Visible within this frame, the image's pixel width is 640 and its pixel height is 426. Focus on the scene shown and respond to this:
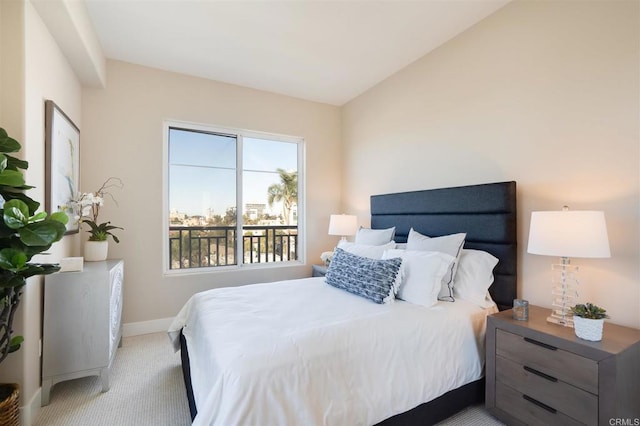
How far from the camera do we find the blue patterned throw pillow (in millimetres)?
2023

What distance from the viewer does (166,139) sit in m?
3.32

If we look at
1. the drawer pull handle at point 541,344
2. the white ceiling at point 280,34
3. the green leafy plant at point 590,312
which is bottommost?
the drawer pull handle at point 541,344

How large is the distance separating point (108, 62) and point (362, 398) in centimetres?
378

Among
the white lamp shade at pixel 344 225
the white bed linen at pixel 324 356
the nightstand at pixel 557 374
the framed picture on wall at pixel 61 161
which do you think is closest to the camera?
the white bed linen at pixel 324 356

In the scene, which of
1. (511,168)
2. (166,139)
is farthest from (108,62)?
(511,168)

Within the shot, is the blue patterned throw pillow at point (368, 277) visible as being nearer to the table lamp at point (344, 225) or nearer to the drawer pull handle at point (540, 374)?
the drawer pull handle at point (540, 374)

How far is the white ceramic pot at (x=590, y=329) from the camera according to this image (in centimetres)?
145

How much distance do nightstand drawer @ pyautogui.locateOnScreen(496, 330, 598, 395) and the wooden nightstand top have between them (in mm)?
42

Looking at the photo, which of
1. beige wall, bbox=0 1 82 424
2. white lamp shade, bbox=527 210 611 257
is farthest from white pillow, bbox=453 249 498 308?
beige wall, bbox=0 1 82 424

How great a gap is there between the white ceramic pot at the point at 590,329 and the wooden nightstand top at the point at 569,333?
0.08 ft

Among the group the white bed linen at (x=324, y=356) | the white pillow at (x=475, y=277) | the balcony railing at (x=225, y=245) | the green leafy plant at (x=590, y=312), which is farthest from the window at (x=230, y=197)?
the green leafy plant at (x=590, y=312)

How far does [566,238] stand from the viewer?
1.59 meters

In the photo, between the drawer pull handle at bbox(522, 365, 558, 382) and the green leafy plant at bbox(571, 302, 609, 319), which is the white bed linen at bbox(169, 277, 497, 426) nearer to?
the drawer pull handle at bbox(522, 365, 558, 382)

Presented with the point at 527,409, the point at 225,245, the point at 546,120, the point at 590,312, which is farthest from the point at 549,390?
the point at 225,245
